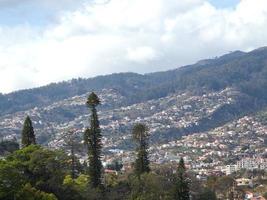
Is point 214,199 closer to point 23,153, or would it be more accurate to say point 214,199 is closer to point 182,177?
point 182,177

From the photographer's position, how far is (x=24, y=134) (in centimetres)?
8088

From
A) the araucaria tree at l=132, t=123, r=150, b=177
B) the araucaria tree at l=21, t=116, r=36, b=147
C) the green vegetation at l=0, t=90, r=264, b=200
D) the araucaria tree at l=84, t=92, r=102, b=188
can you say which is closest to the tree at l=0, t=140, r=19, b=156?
the green vegetation at l=0, t=90, r=264, b=200

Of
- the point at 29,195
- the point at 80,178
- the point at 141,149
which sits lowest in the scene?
the point at 80,178

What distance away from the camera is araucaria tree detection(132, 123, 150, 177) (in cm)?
8844

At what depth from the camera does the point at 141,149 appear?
8900 cm

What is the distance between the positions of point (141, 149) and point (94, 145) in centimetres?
761

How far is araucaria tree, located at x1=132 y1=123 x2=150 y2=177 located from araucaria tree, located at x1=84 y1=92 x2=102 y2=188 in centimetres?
649

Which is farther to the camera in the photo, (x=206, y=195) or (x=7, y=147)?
(x=7, y=147)

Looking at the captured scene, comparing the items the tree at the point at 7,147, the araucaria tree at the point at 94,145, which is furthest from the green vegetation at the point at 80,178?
the tree at the point at 7,147

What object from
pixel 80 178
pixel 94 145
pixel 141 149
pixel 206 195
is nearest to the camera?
pixel 80 178

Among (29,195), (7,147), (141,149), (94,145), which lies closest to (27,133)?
(94,145)

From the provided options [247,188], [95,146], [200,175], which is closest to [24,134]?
[95,146]

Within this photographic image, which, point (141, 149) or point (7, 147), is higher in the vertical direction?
point (7, 147)

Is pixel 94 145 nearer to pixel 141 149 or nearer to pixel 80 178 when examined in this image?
pixel 80 178
